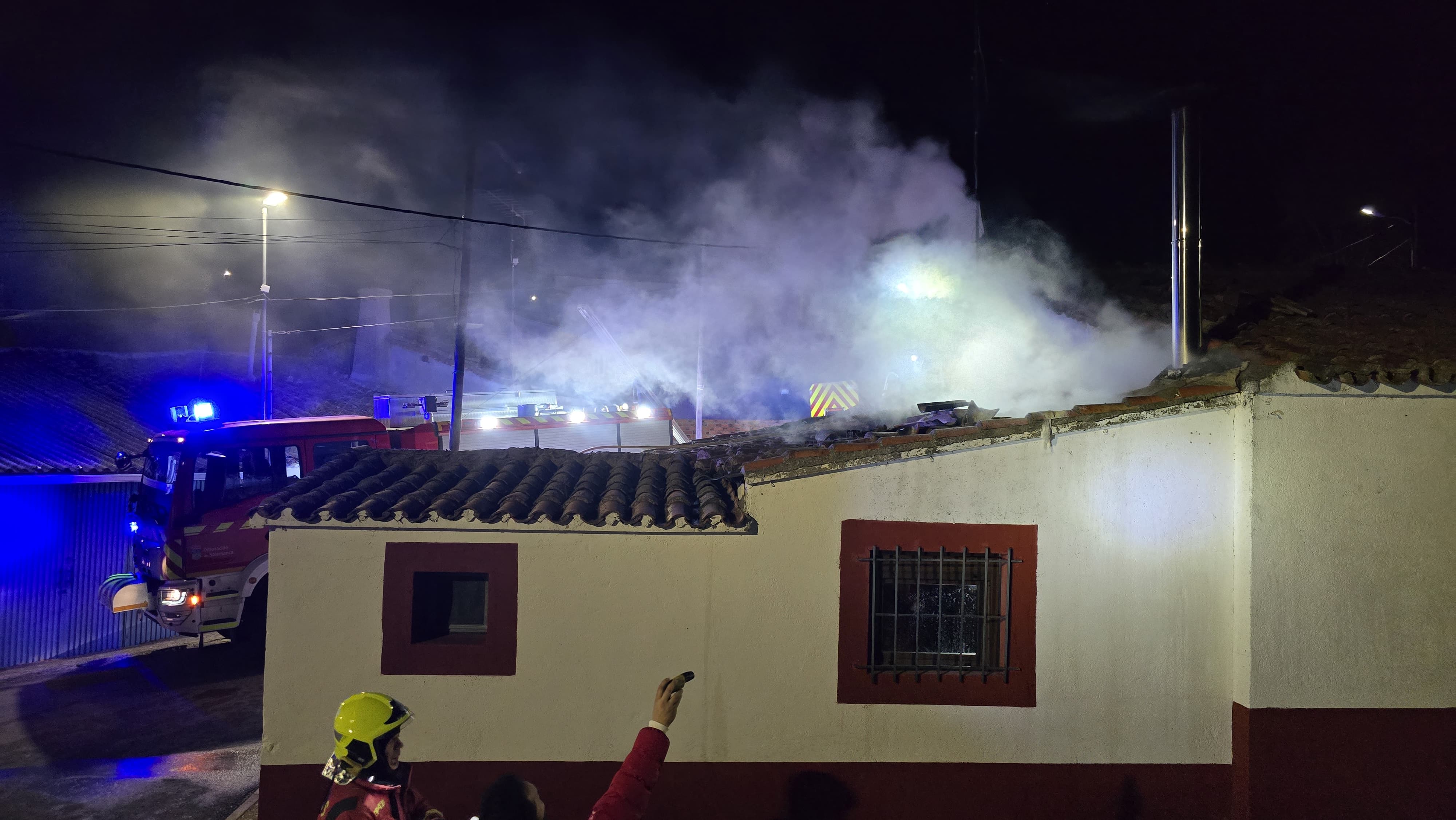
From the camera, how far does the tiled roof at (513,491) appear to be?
5.23m

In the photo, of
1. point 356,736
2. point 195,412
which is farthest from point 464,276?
point 356,736

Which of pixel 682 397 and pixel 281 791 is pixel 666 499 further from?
pixel 682 397

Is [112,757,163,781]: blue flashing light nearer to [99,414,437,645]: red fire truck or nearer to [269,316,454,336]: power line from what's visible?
[99,414,437,645]: red fire truck

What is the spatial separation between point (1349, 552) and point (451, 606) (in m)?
6.23

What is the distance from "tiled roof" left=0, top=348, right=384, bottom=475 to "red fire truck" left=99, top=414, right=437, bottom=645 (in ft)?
10.4

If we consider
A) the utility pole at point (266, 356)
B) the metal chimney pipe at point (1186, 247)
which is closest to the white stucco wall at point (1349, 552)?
the metal chimney pipe at point (1186, 247)

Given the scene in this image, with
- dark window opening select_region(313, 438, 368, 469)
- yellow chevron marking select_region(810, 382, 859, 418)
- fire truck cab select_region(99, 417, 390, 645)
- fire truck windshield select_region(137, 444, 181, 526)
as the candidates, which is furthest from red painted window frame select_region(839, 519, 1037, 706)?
yellow chevron marking select_region(810, 382, 859, 418)

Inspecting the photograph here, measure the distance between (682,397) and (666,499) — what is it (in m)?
13.9

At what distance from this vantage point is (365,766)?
8.69 ft

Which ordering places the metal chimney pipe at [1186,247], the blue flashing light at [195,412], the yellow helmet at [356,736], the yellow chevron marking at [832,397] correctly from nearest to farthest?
the yellow helmet at [356,736]
the metal chimney pipe at [1186,247]
the blue flashing light at [195,412]
the yellow chevron marking at [832,397]

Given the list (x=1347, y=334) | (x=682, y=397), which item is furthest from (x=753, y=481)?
(x=682, y=397)

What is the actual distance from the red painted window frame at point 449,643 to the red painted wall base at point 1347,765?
5.06m

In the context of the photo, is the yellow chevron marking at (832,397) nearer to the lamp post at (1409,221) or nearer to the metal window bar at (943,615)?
the lamp post at (1409,221)

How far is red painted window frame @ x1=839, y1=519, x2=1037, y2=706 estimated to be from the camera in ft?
17.5
